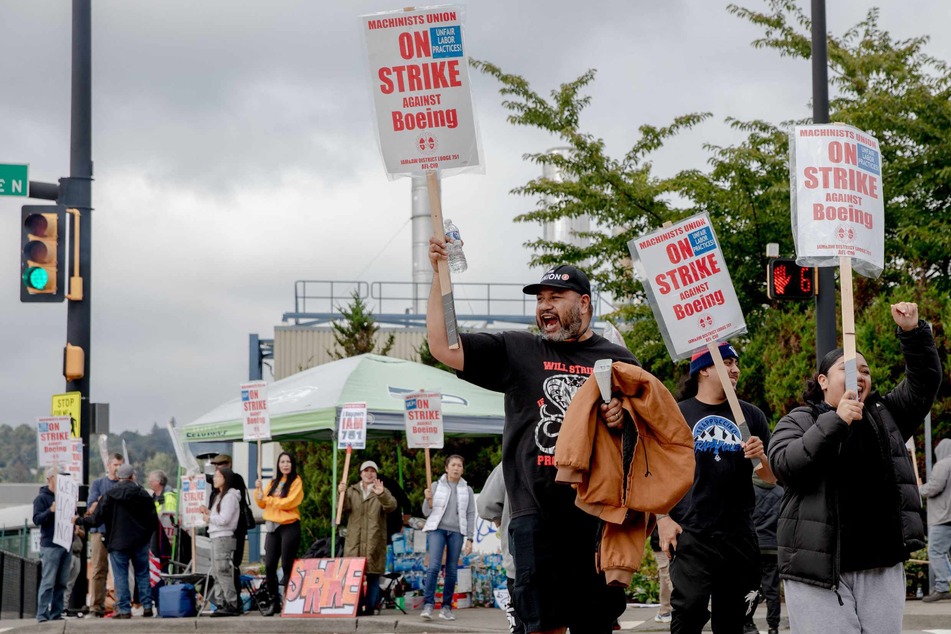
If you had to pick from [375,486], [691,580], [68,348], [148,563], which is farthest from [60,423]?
[691,580]

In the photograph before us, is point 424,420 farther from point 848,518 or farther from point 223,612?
point 848,518

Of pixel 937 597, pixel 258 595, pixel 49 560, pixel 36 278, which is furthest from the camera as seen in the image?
pixel 258 595

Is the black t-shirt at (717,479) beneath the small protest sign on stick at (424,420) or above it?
beneath

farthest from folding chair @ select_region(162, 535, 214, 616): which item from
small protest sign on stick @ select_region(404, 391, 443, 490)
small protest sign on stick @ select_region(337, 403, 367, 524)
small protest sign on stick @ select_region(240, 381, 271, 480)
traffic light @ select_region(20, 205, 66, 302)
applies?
traffic light @ select_region(20, 205, 66, 302)

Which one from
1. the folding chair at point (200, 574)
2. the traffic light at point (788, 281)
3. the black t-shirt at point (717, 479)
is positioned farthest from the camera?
the folding chair at point (200, 574)

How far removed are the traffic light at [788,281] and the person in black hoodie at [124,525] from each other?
7.90 meters

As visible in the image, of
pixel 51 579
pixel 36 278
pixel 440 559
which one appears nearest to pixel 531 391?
pixel 440 559

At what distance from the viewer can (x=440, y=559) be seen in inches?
628

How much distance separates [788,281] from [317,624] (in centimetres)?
633

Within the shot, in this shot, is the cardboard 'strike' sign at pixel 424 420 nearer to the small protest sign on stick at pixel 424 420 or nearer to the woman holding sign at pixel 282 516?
the small protest sign on stick at pixel 424 420

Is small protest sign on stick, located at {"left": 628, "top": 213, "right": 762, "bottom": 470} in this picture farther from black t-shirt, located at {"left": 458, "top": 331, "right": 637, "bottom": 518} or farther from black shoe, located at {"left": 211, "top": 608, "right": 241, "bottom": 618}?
black shoe, located at {"left": 211, "top": 608, "right": 241, "bottom": 618}

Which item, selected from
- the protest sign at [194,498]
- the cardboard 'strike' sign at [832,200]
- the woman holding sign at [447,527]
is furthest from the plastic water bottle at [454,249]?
the protest sign at [194,498]

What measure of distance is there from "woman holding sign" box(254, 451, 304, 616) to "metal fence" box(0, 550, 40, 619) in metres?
4.26

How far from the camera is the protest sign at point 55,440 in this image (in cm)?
1636
